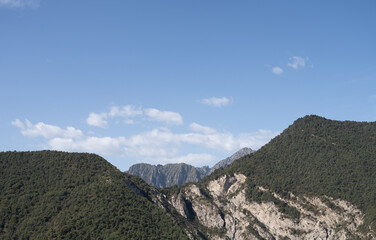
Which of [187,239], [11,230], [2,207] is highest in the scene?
[2,207]

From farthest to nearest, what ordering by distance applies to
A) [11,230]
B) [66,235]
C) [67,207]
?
[67,207], [11,230], [66,235]

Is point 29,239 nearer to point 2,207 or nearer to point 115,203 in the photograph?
point 2,207

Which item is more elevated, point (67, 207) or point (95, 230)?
point (67, 207)

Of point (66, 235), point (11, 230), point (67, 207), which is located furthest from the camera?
point (67, 207)

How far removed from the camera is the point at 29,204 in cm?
19750

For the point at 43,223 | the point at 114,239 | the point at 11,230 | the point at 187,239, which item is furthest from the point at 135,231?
the point at 11,230

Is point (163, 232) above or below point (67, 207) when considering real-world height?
below

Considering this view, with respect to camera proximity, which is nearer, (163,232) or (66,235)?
(66,235)

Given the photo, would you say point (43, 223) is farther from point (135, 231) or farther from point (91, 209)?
point (135, 231)

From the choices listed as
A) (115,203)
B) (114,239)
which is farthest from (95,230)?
(115,203)

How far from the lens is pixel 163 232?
637 feet

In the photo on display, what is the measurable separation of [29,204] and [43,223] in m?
19.3

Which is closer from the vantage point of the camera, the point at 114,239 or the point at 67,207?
the point at 114,239

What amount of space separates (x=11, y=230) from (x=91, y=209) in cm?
3662
